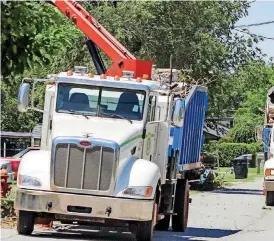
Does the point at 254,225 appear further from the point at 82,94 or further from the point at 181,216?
the point at 82,94

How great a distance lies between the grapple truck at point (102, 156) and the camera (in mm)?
14656

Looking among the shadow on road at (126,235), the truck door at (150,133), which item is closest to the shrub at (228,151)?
the shadow on road at (126,235)

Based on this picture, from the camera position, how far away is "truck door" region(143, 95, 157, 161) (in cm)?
1598

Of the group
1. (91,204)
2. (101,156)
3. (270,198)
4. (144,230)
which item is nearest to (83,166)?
(101,156)

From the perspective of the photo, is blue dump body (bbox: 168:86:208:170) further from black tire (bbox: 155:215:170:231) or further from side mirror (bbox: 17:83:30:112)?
side mirror (bbox: 17:83:30:112)

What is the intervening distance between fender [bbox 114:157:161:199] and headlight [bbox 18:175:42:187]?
4.09 ft

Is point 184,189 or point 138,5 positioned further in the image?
point 138,5

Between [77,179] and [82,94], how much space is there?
183 cm

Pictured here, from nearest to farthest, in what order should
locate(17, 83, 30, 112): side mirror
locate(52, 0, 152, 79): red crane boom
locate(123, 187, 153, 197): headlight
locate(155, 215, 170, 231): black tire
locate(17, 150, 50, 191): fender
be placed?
locate(123, 187, 153, 197): headlight → locate(17, 150, 50, 191): fender → locate(17, 83, 30, 112): side mirror → locate(155, 215, 170, 231): black tire → locate(52, 0, 152, 79): red crane boom

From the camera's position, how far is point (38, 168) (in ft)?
49.0

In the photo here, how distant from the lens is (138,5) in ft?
116

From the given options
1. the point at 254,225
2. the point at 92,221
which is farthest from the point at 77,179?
the point at 254,225

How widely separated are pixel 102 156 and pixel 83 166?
0.34 meters

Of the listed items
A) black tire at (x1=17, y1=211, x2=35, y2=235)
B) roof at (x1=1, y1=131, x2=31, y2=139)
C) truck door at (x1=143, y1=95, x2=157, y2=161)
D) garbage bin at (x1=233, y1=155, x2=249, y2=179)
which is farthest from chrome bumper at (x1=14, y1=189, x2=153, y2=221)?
garbage bin at (x1=233, y1=155, x2=249, y2=179)
